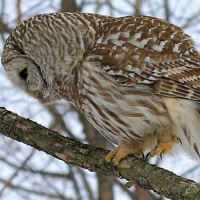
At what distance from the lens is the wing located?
176 inches

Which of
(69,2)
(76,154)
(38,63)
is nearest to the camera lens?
(76,154)

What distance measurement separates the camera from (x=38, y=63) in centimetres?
482

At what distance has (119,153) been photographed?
438cm

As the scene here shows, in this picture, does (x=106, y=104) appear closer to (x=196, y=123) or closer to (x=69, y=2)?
(x=196, y=123)

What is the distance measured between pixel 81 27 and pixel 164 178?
1.61 m

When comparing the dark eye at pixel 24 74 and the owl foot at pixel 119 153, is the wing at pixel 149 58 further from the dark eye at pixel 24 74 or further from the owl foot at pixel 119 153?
the dark eye at pixel 24 74

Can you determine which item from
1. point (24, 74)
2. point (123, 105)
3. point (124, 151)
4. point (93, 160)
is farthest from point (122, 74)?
point (24, 74)

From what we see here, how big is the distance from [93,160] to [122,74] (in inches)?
28.0

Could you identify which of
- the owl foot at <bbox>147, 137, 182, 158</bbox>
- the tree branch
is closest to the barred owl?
the owl foot at <bbox>147, 137, 182, 158</bbox>

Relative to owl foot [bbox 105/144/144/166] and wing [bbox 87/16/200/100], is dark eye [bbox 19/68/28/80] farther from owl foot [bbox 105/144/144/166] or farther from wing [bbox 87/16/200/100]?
owl foot [bbox 105/144/144/166]

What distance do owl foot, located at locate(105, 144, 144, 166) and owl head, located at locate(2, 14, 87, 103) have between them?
769 millimetres

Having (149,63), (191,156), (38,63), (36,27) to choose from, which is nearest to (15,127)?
(38,63)

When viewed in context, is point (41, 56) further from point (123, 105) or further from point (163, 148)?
point (163, 148)

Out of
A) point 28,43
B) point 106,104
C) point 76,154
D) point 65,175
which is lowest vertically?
point 65,175
